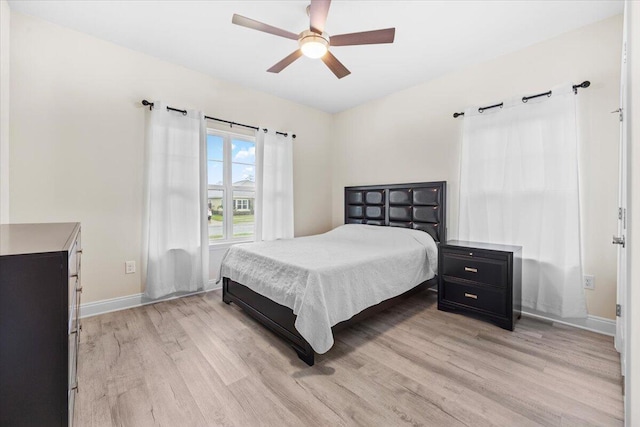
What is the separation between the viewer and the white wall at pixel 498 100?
7.55 feet

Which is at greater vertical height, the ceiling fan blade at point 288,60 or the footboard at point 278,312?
the ceiling fan blade at point 288,60

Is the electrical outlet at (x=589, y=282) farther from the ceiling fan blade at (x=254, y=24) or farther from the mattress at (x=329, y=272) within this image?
the ceiling fan blade at (x=254, y=24)

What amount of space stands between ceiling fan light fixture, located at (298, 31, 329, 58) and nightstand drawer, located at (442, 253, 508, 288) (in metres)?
2.28

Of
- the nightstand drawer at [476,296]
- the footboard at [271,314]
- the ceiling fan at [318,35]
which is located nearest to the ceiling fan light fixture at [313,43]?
the ceiling fan at [318,35]

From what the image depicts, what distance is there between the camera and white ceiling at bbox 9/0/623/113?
220cm

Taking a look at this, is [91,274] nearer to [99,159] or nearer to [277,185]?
[99,159]

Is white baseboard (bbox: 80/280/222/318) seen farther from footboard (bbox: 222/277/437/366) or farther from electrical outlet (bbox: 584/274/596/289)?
electrical outlet (bbox: 584/274/596/289)

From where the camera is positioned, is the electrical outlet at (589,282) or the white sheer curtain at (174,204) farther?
the white sheer curtain at (174,204)

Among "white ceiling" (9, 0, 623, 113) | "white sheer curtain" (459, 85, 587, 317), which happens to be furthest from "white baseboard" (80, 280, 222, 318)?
"white sheer curtain" (459, 85, 587, 317)

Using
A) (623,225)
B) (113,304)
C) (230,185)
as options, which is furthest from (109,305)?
(623,225)

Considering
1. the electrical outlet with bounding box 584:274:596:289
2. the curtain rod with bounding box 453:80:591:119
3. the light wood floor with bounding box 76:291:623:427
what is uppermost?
the curtain rod with bounding box 453:80:591:119

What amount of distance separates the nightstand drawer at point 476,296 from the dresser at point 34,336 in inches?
114

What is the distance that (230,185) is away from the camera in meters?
3.72

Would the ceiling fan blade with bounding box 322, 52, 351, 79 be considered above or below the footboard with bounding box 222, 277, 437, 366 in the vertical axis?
above
